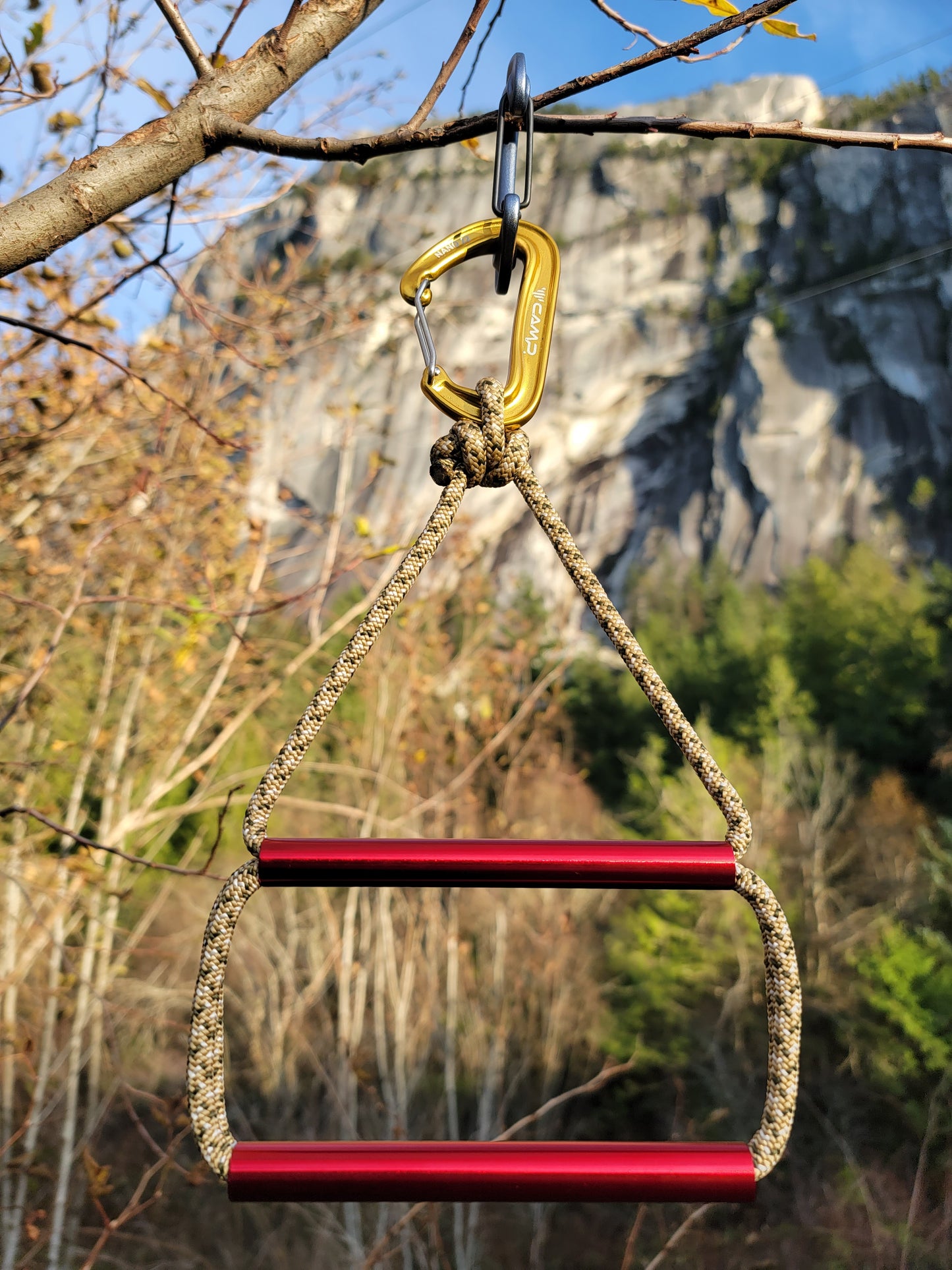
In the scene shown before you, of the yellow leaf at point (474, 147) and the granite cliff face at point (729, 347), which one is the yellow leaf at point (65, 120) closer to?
the yellow leaf at point (474, 147)

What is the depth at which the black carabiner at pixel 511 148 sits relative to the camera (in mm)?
691

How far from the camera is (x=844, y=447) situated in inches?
852

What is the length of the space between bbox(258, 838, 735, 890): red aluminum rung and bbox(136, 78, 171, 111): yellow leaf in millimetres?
1029

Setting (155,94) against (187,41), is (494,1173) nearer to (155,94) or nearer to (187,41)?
(187,41)

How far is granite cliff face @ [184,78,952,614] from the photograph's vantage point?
67.4ft

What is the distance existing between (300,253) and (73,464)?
1141mm

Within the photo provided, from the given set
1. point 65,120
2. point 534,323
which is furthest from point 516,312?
point 65,120

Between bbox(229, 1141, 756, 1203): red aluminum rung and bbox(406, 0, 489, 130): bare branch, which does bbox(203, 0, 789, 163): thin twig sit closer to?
bbox(406, 0, 489, 130): bare branch

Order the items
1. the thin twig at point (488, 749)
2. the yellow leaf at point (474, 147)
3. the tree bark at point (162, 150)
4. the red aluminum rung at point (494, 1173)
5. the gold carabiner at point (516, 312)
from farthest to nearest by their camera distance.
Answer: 1. the thin twig at point (488, 749)
2. the yellow leaf at point (474, 147)
3. the gold carabiner at point (516, 312)
4. the tree bark at point (162, 150)
5. the red aluminum rung at point (494, 1173)

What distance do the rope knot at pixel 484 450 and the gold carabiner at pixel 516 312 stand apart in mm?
14

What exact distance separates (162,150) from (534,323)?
1.02 feet

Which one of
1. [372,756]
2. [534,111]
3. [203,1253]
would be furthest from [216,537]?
[203,1253]

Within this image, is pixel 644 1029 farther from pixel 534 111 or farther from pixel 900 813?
pixel 534 111

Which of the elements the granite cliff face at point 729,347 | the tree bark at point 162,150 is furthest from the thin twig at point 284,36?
the granite cliff face at point 729,347
